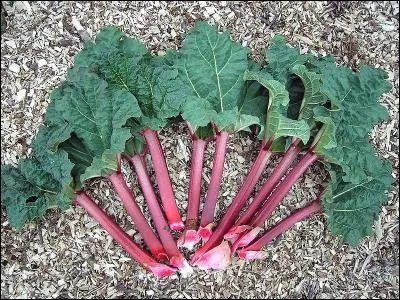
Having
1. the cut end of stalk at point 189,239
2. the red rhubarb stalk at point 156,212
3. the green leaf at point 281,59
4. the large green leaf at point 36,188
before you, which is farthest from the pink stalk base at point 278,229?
the large green leaf at point 36,188

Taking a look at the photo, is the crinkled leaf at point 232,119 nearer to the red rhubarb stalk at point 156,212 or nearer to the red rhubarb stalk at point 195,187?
the red rhubarb stalk at point 195,187

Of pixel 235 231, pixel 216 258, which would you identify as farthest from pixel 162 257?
pixel 235 231

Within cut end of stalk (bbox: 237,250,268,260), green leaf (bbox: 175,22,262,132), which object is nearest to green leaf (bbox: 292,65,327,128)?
green leaf (bbox: 175,22,262,132)

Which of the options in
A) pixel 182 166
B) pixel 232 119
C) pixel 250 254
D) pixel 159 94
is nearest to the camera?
pixel 232 119

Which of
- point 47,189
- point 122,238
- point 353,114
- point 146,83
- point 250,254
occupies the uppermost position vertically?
point 146,83

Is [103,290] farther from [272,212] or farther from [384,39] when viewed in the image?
[384,39]

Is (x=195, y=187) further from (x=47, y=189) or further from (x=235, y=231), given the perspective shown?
(x=47, y=189)

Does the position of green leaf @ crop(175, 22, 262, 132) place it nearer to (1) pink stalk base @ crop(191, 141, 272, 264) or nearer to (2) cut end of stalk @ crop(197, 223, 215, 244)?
(1) pink stalk base @ crop(191, 141, 272, 264)
